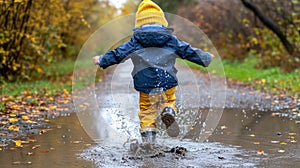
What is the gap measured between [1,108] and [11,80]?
5.48 meters

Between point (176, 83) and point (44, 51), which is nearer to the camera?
point (176, 83)

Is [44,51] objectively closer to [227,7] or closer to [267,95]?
[267,95]

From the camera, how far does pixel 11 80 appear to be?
13.0m

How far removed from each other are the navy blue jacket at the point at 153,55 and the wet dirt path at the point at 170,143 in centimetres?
75

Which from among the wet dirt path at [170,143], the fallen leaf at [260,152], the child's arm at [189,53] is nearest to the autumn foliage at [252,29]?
the wet dirt path at [170,143]

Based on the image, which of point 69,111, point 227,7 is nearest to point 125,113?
point 69,111

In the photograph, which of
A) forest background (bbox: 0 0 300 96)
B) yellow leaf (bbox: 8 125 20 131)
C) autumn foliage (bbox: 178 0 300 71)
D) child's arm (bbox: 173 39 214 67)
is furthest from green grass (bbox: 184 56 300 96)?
yellow leaf (bbox: 8 125 20 131)

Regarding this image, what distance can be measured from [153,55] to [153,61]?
2.8 inches

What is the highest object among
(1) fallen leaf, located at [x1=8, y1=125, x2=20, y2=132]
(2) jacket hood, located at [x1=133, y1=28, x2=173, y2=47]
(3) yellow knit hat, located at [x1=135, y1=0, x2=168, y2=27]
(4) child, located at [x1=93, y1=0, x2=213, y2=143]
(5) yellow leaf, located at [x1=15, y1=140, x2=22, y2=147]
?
(3) yellow knit hat, located at [x1=135, y1=0, x2=168, y2=27]

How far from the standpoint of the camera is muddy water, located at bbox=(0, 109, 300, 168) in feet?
15.1

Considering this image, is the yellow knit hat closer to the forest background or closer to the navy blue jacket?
the navy blue jacket

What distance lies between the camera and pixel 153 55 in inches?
207

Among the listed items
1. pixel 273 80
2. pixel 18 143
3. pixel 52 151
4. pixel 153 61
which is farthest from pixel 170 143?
pixel 273 80

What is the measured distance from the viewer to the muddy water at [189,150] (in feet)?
15.1
